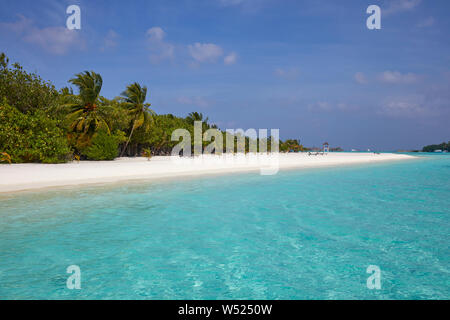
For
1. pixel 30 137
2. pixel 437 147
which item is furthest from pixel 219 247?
pixel 437 147

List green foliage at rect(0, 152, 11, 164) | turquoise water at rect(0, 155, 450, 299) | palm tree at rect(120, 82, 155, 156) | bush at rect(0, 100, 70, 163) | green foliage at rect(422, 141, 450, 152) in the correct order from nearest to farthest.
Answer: turquoise water at rect(0, 155, 450, 299), green foliage at rect(0, 152, 11, 164), bush at rect(0, 100, 70, 163), palm tree at rect(120, 82, 155, 156), green foliage at rect(422, 141, 450, 152)

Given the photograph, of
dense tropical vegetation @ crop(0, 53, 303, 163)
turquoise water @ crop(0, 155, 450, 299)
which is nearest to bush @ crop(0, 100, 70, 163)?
dense tropical vegetation @ crop(0, 53, 303, 163)

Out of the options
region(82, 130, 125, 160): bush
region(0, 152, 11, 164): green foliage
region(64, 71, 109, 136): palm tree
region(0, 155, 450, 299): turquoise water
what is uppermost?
region(64, 71, 109, 136): palm tree

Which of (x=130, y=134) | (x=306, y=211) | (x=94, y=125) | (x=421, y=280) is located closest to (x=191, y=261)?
(x=421, y=280)

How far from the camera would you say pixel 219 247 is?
5770mm

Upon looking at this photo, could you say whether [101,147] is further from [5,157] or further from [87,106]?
[5,157]

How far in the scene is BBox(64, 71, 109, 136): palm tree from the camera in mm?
24520

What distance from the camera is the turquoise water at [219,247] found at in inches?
158

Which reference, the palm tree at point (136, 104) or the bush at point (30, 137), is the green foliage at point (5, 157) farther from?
the palm tree at point (136, 104)

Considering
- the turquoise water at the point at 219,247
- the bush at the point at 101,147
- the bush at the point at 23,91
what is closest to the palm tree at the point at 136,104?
the bush at the point at 101,147

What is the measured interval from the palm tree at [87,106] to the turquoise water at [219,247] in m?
15.6

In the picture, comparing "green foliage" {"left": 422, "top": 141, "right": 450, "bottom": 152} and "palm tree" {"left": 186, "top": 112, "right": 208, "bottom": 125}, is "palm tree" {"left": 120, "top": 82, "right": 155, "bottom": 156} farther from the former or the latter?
"green foliage" {"left": 422, "top": 141, "right": 450, "bottom": 152}

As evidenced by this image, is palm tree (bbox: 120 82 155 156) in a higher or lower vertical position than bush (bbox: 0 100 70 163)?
higher
